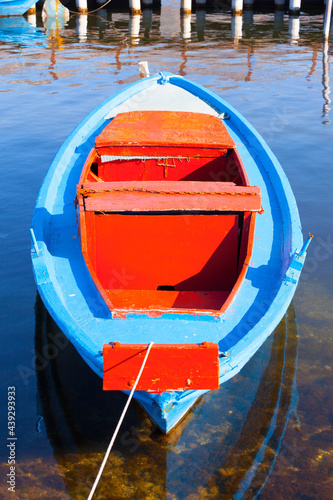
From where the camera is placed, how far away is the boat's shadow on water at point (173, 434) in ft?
16.4

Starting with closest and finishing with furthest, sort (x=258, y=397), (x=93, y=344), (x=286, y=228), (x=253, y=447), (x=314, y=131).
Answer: (x=93, y=344) → (x=253, y=447) → (x=258, y=397) → (x=286, y=228) → (x=314, y=131)

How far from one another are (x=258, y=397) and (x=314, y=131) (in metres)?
9.95

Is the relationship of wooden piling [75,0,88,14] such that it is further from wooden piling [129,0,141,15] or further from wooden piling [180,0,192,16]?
wooden piling [180,0,192,16]

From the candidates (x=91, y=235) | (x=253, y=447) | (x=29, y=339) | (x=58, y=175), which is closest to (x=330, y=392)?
(x=253, y=447)

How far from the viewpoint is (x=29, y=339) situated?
6.83 metres

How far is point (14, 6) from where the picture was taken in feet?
104

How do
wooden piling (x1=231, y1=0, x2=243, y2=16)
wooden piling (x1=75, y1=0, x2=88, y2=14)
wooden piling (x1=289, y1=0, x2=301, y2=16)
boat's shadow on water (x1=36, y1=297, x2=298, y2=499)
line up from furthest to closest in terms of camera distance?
wooden piling (x1=75, y1=0, x2=88, y2=14), wooden piling (x1=231, y1=0, x2=243, y2=16), wooden piling (x1=289, y1=0, x2=301, y2=16), boat's shadow on water (x1=36, y1=297, x2=298, y2=499)

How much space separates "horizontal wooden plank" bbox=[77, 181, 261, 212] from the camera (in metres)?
5.61

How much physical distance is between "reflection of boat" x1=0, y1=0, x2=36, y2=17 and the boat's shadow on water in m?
31.4

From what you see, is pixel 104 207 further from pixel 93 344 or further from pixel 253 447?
pixel 253 447

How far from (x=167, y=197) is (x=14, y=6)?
104 ft

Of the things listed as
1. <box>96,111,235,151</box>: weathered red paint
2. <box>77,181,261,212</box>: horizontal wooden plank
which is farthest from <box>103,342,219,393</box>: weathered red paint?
<box>96,111,235,151</box>: weathered red paint

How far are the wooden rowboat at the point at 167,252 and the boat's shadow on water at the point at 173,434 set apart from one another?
558 mm

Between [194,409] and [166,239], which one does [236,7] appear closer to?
[166,239]
